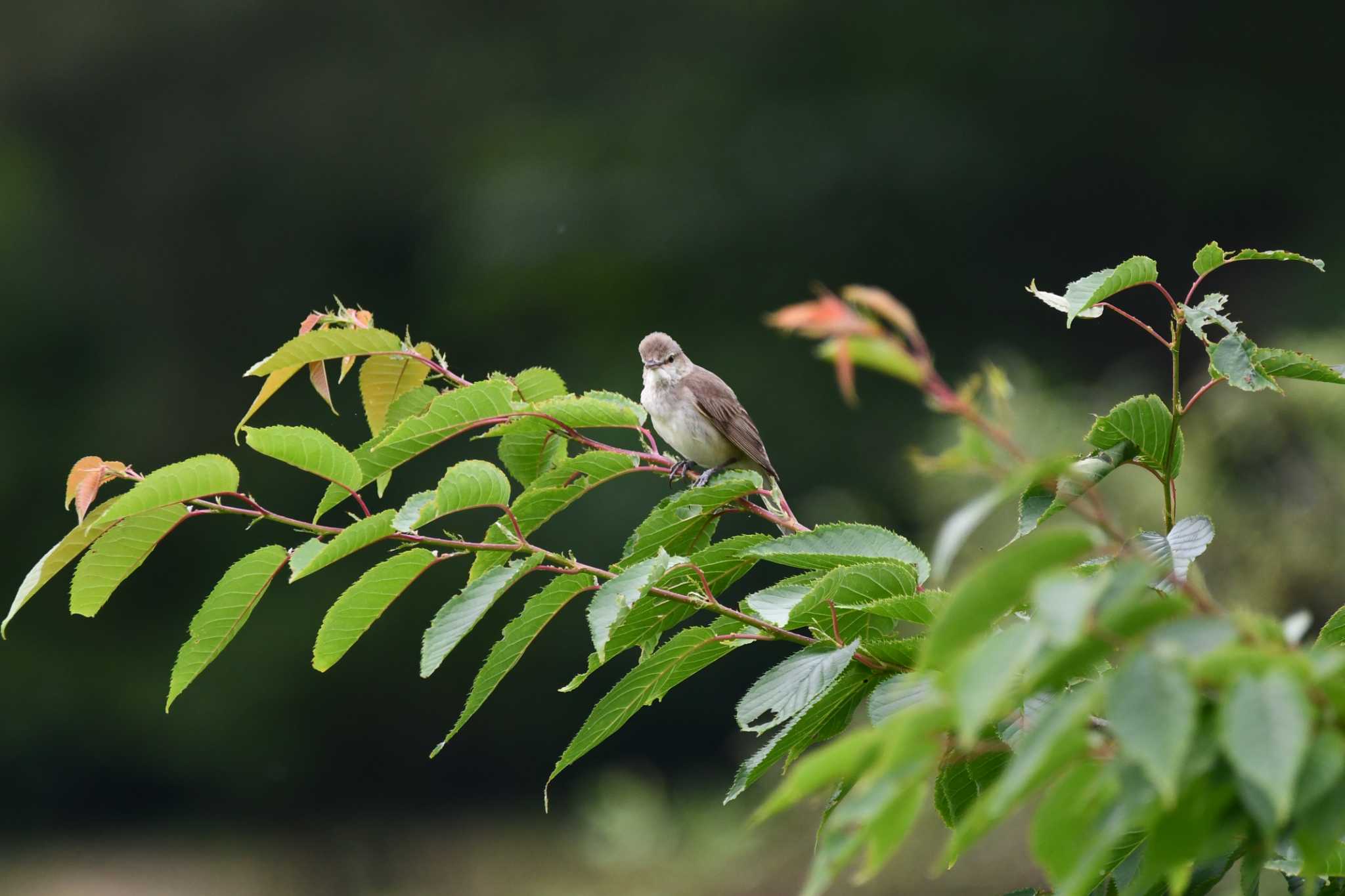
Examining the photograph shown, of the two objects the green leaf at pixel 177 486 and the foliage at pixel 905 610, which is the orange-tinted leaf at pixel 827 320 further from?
the green leaf at pixel 177 486

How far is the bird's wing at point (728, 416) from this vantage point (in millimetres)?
Answer: 2988

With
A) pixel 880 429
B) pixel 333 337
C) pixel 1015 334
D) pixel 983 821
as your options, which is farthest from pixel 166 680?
pixel 983 821

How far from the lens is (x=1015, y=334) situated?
10.8m

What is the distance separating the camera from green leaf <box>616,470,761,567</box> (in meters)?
1.46

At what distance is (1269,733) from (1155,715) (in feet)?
0.15

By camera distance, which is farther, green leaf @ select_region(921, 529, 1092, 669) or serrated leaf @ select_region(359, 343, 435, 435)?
serrated leaf @ select_region(359, 343, 435, 435)

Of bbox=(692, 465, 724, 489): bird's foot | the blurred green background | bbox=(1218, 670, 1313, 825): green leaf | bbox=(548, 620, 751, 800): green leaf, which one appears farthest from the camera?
the blurred green background

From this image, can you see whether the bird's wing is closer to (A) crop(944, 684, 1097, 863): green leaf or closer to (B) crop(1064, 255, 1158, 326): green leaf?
(B) crop(1064, 255, 1158, 326): green leaf

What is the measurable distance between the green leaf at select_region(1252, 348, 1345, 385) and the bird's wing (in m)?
1.63

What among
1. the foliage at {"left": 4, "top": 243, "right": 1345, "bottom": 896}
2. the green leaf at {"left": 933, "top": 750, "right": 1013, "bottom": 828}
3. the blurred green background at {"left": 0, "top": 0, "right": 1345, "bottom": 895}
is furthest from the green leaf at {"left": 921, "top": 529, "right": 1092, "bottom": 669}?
the blurred green background at {"left": 0, "top": 0, "right": 1345, "bottom": 895}

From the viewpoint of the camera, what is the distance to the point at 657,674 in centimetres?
132

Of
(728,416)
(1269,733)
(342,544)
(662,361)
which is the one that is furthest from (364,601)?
(662,361)

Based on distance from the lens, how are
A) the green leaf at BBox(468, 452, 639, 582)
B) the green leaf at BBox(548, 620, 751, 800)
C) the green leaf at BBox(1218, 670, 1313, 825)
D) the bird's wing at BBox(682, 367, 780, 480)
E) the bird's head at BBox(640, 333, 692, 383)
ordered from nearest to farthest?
the green leaf at BBox(1218, 670, 1313, 825) < the green leaf at BBox(548, 620, 751, 800) < the green leaf at BBox(468, 452, 639, 582) < the bird's wing at BBox(682, 367, 780, 480) < the bird's head at BBox(640, 333, 692, 383)

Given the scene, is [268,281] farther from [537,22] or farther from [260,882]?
[260,882]
